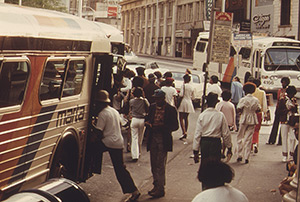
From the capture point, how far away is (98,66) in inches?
435

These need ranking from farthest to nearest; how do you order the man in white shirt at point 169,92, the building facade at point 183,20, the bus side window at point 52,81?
the building facade at point 183,20 → the man in white shirt at point 169,92 → the bus side window at point 52,81

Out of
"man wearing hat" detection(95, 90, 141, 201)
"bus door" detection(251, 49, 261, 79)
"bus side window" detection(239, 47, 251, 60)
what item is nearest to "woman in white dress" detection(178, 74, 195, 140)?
"man wearing hat" detection(95, 90, 141, 201)

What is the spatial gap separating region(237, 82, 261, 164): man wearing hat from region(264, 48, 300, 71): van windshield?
18.6 m

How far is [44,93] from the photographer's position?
853 centimetres

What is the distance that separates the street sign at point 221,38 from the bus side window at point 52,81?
6.19 m

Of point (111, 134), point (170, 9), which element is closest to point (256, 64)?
point (111, 134)

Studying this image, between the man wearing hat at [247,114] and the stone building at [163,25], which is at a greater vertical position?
the stone building at [163,25]

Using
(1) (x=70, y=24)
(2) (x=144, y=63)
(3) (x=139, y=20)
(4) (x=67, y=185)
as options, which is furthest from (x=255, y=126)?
(3) (x=139, y=20)

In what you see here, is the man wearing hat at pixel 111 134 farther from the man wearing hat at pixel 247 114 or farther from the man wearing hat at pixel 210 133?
the man wearing hat at pixel 247 114

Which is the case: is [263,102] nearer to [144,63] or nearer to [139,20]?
[144,63]

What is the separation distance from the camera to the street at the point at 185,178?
1059 centimetres

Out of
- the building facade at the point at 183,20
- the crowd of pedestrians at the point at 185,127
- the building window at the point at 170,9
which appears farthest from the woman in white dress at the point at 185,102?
A: the building window at the point at 170,9

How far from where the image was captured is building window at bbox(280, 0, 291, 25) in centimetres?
4903

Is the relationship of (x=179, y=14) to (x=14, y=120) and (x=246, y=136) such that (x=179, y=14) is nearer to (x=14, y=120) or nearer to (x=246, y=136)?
(x=246, y=136)
